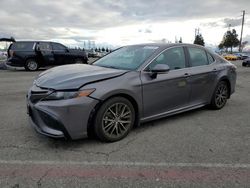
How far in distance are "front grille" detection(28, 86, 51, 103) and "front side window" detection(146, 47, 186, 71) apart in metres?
1.70

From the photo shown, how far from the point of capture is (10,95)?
23.0ft

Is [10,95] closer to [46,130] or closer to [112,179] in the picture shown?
[46,130]

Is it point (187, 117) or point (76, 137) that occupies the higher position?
point (76, 137)

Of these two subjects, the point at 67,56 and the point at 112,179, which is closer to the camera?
the point at 112,179

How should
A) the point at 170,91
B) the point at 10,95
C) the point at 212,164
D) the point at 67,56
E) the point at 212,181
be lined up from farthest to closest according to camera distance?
the point at 67,56
the point at 10,95
the point at 170,91
the point at 212,164
the point at 212,181

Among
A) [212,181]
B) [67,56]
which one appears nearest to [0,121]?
[212,181]

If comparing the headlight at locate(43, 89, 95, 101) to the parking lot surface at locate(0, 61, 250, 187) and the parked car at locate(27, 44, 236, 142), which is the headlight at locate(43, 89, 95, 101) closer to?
the parked car at locate(27, 44, 236, 142)

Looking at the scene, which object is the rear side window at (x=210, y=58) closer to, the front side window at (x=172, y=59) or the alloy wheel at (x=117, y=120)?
the front side window at (x=172, y=59)

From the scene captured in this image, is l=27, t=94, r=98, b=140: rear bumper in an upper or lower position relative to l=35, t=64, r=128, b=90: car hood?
lower

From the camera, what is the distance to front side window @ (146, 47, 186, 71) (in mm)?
4243

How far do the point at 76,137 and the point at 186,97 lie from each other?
2339 mm

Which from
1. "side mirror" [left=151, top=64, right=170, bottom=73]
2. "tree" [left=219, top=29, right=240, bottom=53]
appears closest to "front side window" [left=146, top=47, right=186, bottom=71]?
"side mirror" [left=151, top=64, right=170, bottom=73]

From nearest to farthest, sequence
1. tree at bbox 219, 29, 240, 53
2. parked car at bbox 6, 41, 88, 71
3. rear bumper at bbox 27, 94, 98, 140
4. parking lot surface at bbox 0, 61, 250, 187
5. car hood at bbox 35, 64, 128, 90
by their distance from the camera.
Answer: parking lot surface at bbox 0, 61, 250, 187 → rear bumper at bbox 27, 94, 98, 140 → car hood at bbox 35, 64, 128, 90 → parked car at bbox 6, 41, 88, 71 → tree at bbox 219, 29, 240, 53

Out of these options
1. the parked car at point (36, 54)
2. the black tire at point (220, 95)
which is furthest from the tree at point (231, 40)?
the black tire at point (220, 95)
